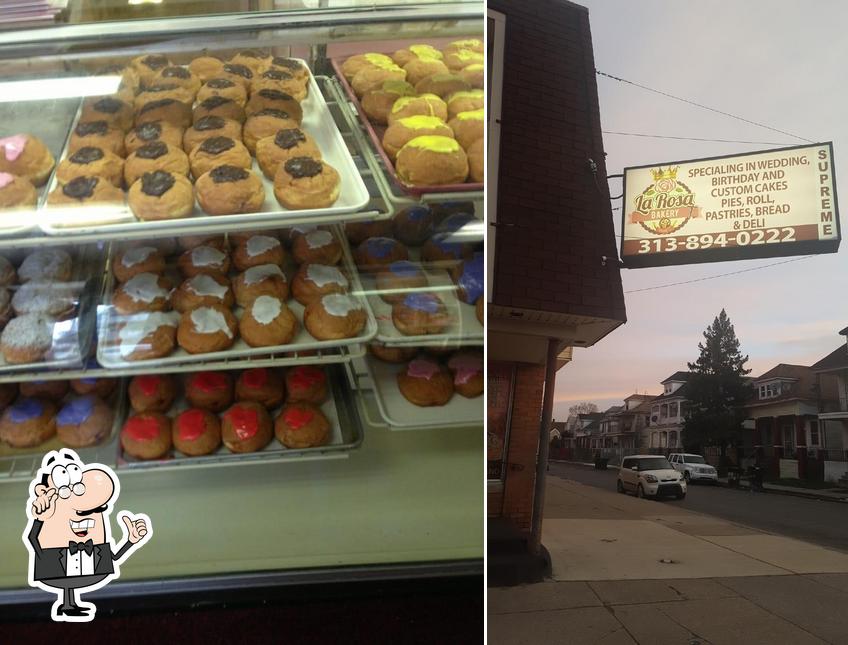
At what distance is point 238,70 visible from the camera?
1687 mm

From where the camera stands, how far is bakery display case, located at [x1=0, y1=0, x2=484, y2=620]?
4.67 feet

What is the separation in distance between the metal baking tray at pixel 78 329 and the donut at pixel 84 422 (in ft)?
0.40

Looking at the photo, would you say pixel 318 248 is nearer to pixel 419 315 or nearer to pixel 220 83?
pixel 419 315

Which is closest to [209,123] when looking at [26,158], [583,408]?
[26,158]

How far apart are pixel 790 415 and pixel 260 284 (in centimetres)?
132

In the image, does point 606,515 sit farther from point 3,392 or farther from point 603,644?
point 3,392

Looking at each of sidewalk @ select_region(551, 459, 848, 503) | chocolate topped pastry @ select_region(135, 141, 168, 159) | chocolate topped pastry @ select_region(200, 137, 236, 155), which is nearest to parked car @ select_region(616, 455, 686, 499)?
sidewalk @ select_region(551, 459, 848, 503)

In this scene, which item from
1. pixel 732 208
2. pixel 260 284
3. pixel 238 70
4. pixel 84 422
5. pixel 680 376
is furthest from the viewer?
pixel 238 70

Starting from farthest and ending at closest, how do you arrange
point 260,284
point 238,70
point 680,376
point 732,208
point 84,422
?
point 238,70 < point 260,284 < point 84,422 < point 680,376 < point 732,208

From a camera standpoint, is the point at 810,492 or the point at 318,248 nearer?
the point at 810,492

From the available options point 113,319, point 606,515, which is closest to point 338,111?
point 113,319

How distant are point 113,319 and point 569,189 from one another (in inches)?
44.9

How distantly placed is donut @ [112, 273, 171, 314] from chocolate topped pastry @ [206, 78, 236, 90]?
21.7 inches

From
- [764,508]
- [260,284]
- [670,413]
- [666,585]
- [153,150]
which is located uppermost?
[153,150]
